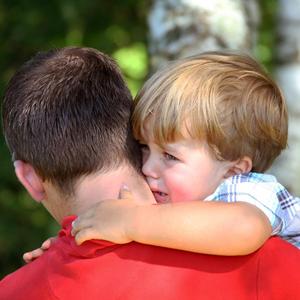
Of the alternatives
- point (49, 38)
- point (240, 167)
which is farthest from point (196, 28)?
point (49, 38)

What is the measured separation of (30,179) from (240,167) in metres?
0.69

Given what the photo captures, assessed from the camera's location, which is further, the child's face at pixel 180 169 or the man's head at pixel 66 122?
the child's face at pixel 180 169

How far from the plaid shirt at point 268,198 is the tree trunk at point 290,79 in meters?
2.29

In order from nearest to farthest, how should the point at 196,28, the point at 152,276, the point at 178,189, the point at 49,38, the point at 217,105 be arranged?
the point at 152,276 < the point at 217,105 < the point at 178,189 < the point at 196,28 < the point at 49,38

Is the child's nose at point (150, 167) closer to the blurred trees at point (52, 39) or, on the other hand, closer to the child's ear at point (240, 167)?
the child's ear at point (240, 167)

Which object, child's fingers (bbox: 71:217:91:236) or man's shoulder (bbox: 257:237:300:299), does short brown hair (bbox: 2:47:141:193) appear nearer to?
child's fingers (bbox: 71:217:91:236)

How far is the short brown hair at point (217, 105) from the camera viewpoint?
307 centimetres

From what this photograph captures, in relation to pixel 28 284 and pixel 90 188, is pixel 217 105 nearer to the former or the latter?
pixel 90 188

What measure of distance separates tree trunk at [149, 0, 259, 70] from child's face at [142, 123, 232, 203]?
1.60 metres

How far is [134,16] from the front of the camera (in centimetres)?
903

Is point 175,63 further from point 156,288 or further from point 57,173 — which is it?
point 156,288

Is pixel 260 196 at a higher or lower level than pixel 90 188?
lower

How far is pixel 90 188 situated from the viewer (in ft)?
9.62

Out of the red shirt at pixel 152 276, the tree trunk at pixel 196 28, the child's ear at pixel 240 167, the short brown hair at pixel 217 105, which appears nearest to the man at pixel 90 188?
the red shirt at pixel 152 276
